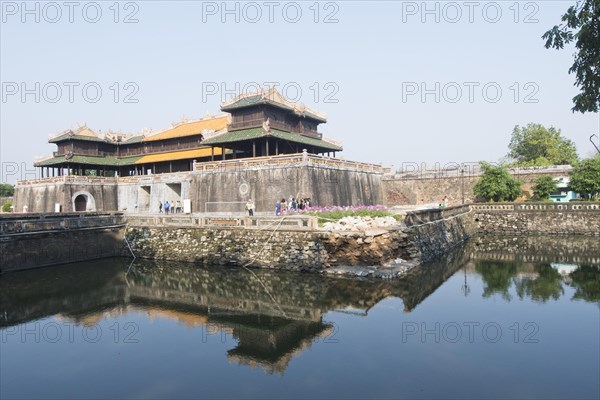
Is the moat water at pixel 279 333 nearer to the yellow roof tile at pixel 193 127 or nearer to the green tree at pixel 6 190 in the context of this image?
the yellow roof tile at pixel 193 127

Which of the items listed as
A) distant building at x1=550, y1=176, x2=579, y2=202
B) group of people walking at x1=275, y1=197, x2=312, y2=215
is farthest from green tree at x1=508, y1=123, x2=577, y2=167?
group of people walking at x1=275, y1=197, x2=312, y2=215

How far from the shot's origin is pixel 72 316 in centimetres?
1458

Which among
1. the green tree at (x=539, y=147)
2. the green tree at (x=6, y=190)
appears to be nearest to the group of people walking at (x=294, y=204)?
the green tree at (x=539, y=147)

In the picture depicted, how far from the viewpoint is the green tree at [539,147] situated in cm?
5238

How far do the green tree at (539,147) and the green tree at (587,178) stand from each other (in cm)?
1229

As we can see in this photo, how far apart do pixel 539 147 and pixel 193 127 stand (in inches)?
1704

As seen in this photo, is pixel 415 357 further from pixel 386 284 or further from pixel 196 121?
pixel 196 121

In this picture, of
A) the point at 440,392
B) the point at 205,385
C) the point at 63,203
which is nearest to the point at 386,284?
the point at 440,392

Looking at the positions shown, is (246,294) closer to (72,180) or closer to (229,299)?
(229,299)

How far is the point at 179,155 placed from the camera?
40.4 meters

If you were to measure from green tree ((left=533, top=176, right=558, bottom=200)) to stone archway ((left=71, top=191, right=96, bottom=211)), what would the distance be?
4188 centimetres

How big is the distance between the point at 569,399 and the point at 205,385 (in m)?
7.34

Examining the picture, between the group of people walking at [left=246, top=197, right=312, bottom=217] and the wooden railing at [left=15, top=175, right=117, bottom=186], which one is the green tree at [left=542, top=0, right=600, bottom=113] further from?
the wooden railing at [left=15, top=175, right=117, bottom=186]

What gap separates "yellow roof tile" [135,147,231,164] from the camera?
38.3 m
